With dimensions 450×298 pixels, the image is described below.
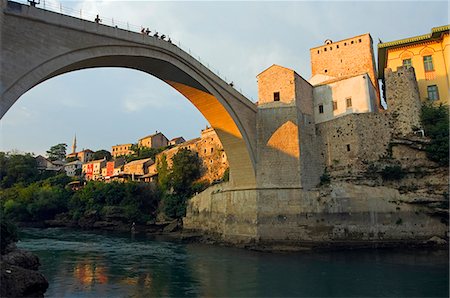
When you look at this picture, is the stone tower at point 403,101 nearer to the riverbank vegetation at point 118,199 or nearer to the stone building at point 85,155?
the riverbank vegetation at point 118,199

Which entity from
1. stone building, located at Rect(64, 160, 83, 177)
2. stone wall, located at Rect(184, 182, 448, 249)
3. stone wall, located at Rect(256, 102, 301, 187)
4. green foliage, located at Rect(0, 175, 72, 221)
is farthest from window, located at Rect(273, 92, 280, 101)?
stone building, located at Rect(64, 160, 83, 177)

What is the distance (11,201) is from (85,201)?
991 cm

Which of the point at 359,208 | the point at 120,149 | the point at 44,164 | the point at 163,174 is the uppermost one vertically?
the point at 120,149

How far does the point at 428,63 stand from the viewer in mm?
22547

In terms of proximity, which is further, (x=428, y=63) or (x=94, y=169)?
(x=94, y=169)

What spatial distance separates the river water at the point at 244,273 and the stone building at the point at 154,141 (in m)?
44.5

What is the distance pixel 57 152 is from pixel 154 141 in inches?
1284

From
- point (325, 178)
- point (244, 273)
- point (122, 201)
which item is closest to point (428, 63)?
point (325, 178)

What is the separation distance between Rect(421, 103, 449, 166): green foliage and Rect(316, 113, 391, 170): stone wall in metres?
2.23

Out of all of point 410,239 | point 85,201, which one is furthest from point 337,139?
point 85,201

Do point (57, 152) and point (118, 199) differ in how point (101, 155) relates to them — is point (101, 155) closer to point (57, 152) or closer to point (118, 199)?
point (57, 152)

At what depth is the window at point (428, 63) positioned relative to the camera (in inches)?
883

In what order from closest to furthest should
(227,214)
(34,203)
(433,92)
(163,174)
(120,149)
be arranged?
1. (227,214)
2. (433,92)
3. (163,174)
4. (34,203)
5. (120,149)

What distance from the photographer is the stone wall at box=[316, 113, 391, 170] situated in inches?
815
